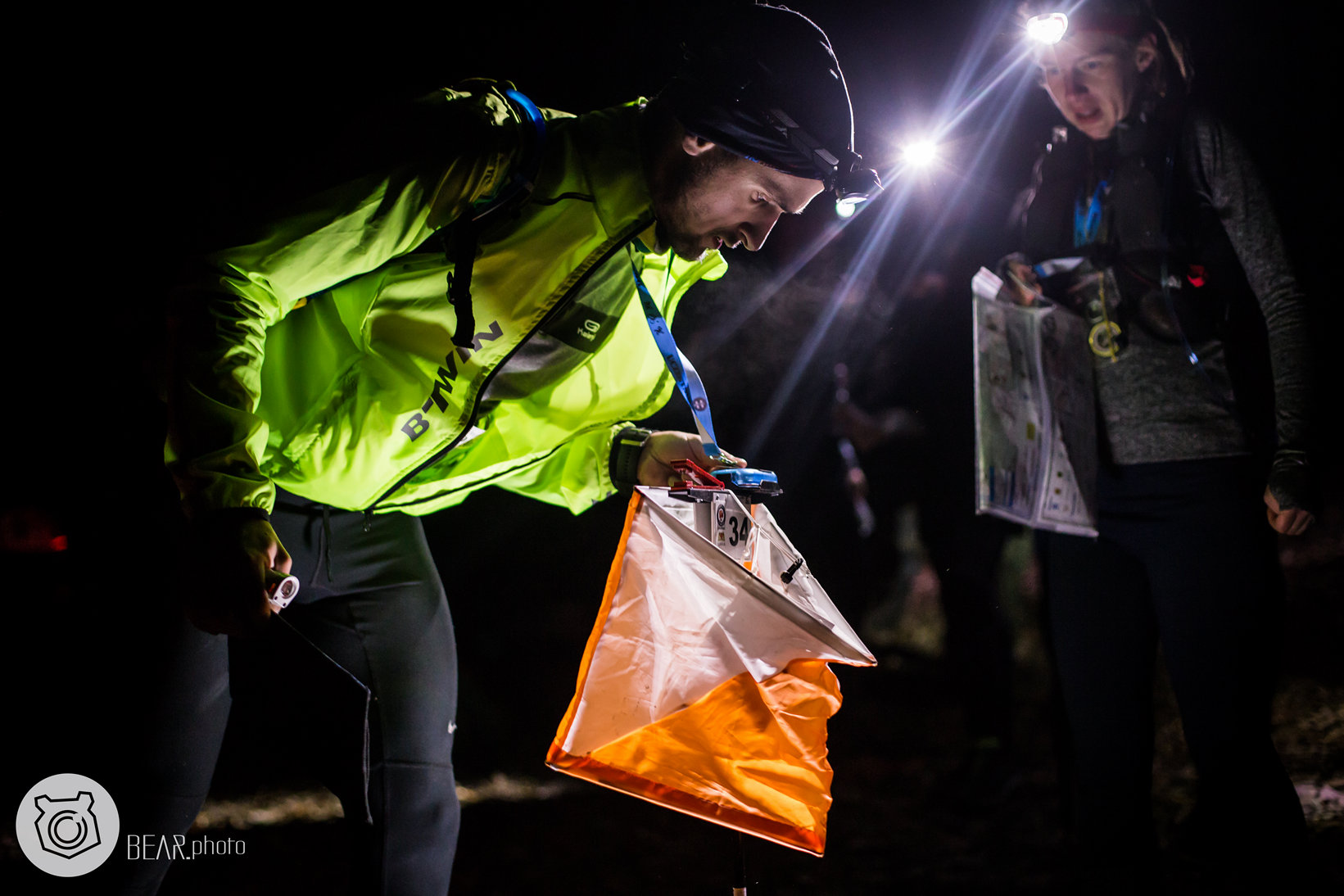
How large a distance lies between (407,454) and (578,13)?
226cm

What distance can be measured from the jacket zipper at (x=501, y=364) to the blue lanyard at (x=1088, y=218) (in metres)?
1.32

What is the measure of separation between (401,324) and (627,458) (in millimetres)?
629

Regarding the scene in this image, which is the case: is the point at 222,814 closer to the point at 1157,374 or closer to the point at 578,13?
the point at 578,13

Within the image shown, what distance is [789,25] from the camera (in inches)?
62.7

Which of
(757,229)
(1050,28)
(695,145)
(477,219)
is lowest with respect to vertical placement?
(477,219)

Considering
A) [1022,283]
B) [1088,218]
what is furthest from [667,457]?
[1088,218]

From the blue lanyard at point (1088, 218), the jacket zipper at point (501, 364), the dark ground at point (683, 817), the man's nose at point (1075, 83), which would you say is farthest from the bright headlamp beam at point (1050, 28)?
the dark ground at point (683, 817)

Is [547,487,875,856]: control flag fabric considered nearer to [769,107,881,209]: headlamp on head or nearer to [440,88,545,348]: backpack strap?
[440,88,545,348]: backpack strap

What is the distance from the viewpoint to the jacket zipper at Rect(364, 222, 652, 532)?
58.5 inches

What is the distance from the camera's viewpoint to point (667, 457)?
1.76m

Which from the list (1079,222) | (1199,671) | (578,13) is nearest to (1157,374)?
(1079,222)

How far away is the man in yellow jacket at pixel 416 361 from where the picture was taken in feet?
3.88

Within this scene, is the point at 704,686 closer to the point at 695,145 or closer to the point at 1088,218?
the point at 695,145

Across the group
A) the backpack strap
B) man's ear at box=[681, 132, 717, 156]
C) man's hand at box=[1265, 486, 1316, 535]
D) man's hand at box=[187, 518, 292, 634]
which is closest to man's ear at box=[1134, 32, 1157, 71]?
man's hand at box=[1265, 486, 1316, 535]
